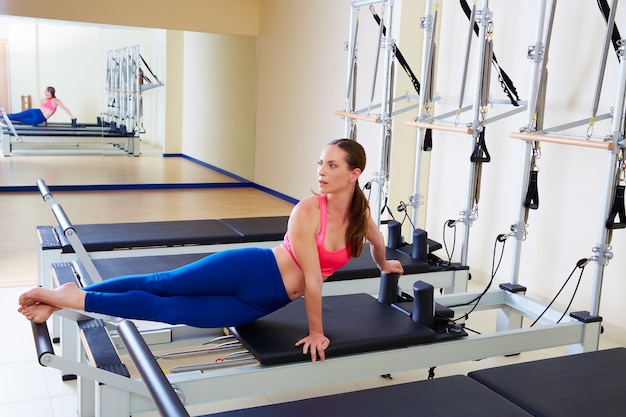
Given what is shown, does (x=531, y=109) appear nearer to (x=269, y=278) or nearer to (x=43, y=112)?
(x=269, y=278)

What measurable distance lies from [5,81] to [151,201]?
2019mm

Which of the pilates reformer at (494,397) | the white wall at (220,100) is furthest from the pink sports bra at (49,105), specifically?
the pilates reformer at (494,397)

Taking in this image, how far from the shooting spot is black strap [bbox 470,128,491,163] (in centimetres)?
328

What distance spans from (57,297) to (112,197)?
5.15m

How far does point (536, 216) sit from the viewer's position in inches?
154

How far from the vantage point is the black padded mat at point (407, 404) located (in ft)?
5.42

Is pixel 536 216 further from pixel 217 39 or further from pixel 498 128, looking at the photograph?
pixel 217 39

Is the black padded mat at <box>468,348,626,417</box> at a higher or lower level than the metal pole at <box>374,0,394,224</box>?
lower

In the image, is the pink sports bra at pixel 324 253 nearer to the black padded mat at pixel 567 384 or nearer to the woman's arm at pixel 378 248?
the woman's arm at pixel 378 248

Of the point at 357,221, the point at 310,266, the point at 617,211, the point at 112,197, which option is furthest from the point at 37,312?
the point at 112,197

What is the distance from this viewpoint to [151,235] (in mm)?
3557

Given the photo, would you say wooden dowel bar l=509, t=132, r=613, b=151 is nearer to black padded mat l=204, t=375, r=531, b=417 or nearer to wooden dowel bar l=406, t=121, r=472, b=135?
wooden dowel bar l=406, t=121, r=472, b=135

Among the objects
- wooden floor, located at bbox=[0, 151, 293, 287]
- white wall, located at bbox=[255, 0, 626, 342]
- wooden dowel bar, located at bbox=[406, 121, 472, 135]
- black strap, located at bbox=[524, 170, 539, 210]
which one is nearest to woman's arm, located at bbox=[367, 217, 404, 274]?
black strap, located at bbox=[524, 170, 539, 210]

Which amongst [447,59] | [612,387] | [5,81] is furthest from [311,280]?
[5,81]
